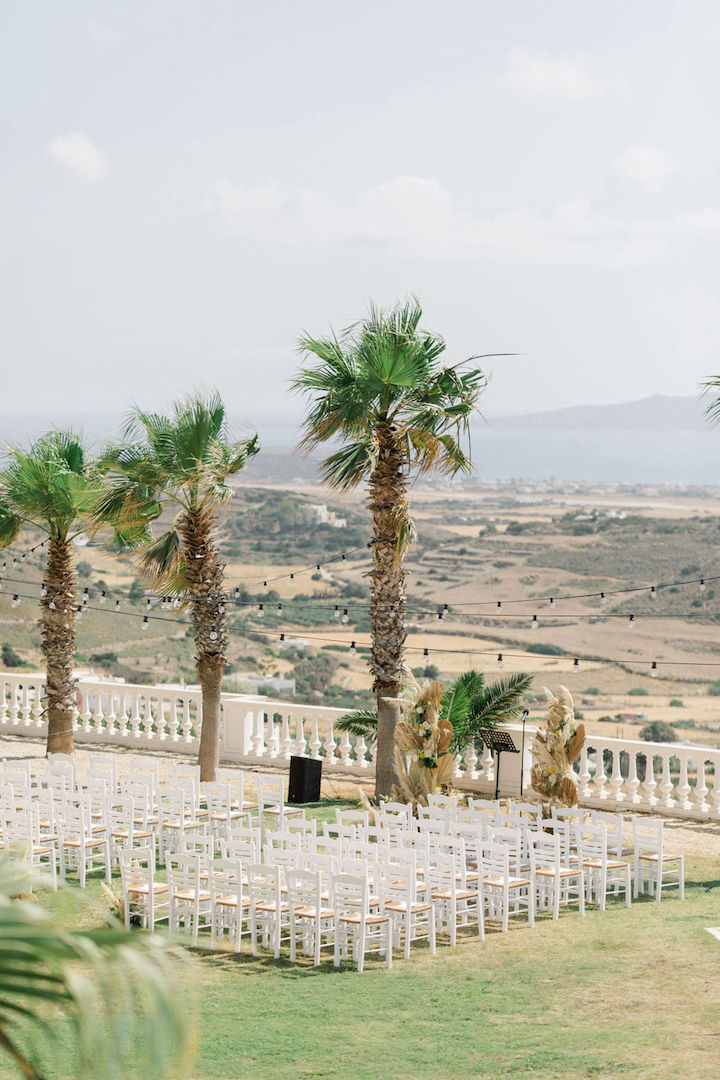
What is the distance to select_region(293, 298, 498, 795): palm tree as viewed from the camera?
20.5m

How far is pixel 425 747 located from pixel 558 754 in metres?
1.94

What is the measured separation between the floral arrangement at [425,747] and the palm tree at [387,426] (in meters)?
1.27

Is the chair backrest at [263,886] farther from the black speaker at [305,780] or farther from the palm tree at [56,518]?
the palm tree at [56,518]

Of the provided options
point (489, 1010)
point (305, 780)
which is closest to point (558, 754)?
point (305, 780)

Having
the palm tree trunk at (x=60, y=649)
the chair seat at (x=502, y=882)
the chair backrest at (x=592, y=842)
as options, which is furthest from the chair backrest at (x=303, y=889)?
the palm tree trunk at (x=60, y=649)

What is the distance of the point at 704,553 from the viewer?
74.9 m

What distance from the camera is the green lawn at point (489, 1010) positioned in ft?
32.2

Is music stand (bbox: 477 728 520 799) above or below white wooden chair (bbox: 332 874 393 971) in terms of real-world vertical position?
above

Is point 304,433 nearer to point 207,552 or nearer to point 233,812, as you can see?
point 207,552

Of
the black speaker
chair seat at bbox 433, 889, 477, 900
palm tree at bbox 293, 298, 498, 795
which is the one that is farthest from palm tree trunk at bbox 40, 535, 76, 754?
chair seat at bbox 433, 889, 477, 900

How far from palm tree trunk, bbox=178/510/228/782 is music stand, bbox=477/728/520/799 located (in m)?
4.36

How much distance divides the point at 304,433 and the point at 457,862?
826 cm

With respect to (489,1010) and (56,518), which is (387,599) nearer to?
(56,518)

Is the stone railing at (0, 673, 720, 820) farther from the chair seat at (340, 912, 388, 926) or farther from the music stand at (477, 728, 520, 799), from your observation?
the chair seat at (340, 912, 388, 926)
